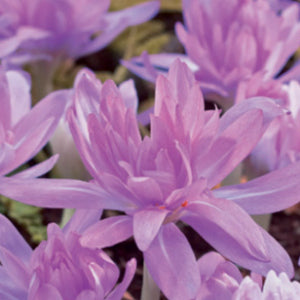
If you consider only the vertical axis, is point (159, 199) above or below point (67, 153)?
above

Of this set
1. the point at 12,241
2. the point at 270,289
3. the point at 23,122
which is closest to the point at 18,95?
the point at 23,122

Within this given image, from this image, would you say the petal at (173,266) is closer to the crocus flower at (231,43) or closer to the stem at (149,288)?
the stem at (149,288)

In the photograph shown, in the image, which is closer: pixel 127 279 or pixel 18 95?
pixel 127 279

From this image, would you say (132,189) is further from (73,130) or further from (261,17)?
(261,17)

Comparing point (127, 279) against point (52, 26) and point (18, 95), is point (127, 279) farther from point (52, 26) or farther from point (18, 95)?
point (52, 26)

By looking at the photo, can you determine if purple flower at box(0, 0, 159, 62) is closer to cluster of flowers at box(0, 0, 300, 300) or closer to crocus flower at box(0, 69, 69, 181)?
crocus flower at box(0, 69, 69, 181)

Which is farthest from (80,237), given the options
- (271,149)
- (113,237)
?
(271,149)

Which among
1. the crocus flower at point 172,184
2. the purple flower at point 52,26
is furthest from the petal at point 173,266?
the purple flower at point 52,26

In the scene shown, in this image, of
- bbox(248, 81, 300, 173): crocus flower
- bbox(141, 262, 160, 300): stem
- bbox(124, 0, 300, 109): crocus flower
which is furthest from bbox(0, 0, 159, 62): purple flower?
bbox(141, 262, 160, 300): stem
